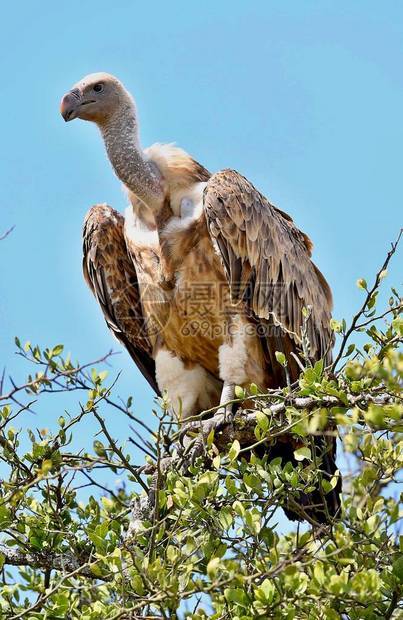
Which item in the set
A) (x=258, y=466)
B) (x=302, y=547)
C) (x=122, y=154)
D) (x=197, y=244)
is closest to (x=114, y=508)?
(x=258, y=466)

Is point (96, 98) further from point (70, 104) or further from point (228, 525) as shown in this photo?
point (228, 525)

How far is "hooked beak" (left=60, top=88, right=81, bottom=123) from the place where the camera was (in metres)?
7.21

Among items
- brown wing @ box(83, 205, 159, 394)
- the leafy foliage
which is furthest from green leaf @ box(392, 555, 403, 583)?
brown wing @ box(83, 205, 159, 394)

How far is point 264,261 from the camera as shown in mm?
7051

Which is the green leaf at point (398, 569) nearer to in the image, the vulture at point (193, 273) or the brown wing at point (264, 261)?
the vulture at point (193, 273)

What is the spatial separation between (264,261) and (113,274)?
1092 millimetres

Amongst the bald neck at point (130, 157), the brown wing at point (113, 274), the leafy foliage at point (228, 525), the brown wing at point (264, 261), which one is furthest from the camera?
the brown wing at point (113, 274)

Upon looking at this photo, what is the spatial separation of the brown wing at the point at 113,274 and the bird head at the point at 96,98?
65 cm

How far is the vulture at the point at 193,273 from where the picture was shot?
22.2 feet

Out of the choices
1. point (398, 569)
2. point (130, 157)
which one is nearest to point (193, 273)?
point (130, 157)

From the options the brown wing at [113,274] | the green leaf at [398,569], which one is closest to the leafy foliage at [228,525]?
the green leaf at [398,569]

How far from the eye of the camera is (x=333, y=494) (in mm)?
6445

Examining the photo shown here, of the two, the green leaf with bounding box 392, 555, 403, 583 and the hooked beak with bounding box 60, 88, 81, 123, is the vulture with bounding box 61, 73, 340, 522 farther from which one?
the green leaf with bounding box 392, 555, 403, 583

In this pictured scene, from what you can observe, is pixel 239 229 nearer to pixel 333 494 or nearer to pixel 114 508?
pixel 333 494
